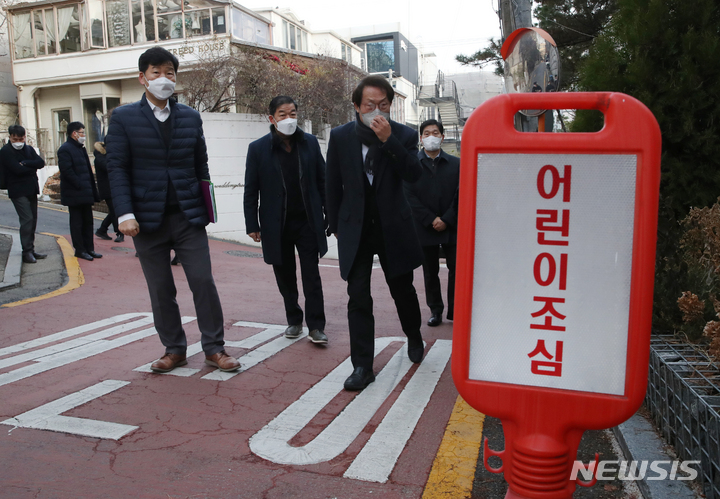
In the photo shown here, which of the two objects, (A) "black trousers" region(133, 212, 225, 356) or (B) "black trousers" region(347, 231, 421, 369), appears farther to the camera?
(A) "black trousers" region(133, 212, 225, 356)

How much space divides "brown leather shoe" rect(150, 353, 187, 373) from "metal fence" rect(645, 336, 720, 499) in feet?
9.41

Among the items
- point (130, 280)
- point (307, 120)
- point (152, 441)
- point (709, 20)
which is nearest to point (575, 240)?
point (152, 441)

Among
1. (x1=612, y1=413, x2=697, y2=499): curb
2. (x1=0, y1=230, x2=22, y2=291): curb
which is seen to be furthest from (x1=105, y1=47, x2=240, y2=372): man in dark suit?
(x1=0, y1=230, x2=22, y2=291): curb

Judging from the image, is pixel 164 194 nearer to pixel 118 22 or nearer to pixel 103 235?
pixel 103 235

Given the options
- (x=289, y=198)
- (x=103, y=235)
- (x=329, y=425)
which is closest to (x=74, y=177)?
(x=103, y=235)

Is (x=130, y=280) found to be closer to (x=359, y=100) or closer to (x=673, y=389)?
(x=359, y=100)

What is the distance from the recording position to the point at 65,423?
122 inches

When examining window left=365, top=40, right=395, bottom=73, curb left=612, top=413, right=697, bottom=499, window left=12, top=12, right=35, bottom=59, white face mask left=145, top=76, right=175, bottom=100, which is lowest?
curb left=612, top=413, right=697, bottom=499

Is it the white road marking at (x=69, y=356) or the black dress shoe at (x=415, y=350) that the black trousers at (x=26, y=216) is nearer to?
the white road marking at (x=69, y=356)

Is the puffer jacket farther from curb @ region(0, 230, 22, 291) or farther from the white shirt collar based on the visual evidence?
curb @ region(0, 230, 22, 291)

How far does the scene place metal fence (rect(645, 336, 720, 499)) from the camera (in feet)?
7.09

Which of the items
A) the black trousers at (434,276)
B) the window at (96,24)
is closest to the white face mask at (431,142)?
the black trousers at (434,276)

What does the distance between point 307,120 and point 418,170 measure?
12641mm

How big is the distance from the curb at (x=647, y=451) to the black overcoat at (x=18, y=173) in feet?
25.2
